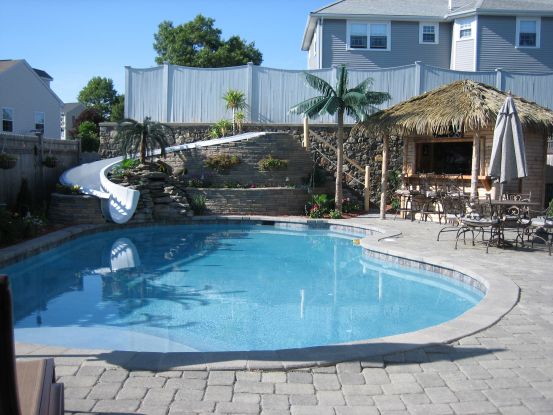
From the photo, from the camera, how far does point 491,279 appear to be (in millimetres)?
6824

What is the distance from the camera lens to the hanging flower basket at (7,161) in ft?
35.6

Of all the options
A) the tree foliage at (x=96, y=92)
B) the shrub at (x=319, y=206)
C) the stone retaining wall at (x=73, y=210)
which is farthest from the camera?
the tree foliage at (x=96, y=92)

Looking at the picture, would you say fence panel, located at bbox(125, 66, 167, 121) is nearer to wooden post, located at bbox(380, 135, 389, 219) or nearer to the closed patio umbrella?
wooden post, located at bbox(380, 135, 389, 219)

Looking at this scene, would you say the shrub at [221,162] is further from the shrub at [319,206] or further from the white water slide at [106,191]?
the white water slide at [106,191]

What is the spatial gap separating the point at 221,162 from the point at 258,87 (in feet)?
12.0

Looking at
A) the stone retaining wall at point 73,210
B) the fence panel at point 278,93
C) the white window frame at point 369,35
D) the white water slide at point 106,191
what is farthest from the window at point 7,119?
the white window frame at point 369,35

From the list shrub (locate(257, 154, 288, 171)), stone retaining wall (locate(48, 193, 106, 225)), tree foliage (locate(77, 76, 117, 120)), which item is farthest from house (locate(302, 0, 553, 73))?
tree foliage (locate(77, 76, 117, 120))

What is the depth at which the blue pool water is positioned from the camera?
6.04 metres

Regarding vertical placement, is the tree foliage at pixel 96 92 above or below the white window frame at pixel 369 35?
above

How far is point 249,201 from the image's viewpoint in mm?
15188

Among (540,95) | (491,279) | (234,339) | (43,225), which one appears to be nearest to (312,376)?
(234,339)

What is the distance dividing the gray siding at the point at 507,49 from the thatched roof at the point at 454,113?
820 cm

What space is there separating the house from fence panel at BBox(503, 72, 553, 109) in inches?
147

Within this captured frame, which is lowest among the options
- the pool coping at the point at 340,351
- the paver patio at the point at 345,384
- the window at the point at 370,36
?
the paver patio at the point at 345,384
